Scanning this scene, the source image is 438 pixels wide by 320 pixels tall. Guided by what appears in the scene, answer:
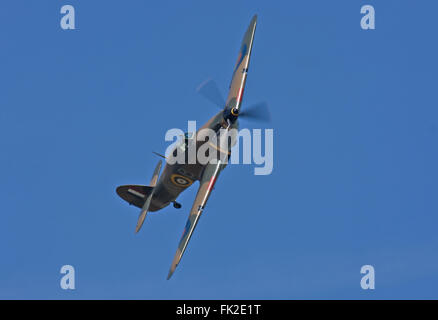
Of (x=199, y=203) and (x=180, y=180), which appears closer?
(x=199, y=203)

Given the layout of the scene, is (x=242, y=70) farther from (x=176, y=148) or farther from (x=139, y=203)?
(x=139, y=203)

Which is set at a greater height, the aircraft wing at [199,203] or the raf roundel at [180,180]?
the raf roundel at [180,180]

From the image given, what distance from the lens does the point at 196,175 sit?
39781 mm

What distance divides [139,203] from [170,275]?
8.61m

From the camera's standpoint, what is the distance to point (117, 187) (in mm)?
44312

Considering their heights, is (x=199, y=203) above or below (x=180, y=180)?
below

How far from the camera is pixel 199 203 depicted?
126 feet

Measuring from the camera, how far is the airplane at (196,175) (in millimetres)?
38344

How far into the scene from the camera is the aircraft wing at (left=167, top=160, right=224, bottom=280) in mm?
38062

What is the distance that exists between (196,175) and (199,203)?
2080 mm

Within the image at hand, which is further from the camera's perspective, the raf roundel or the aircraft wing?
the raf roundel

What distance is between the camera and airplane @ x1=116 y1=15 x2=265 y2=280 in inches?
1510

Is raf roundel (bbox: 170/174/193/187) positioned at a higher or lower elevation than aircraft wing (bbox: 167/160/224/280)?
higher
